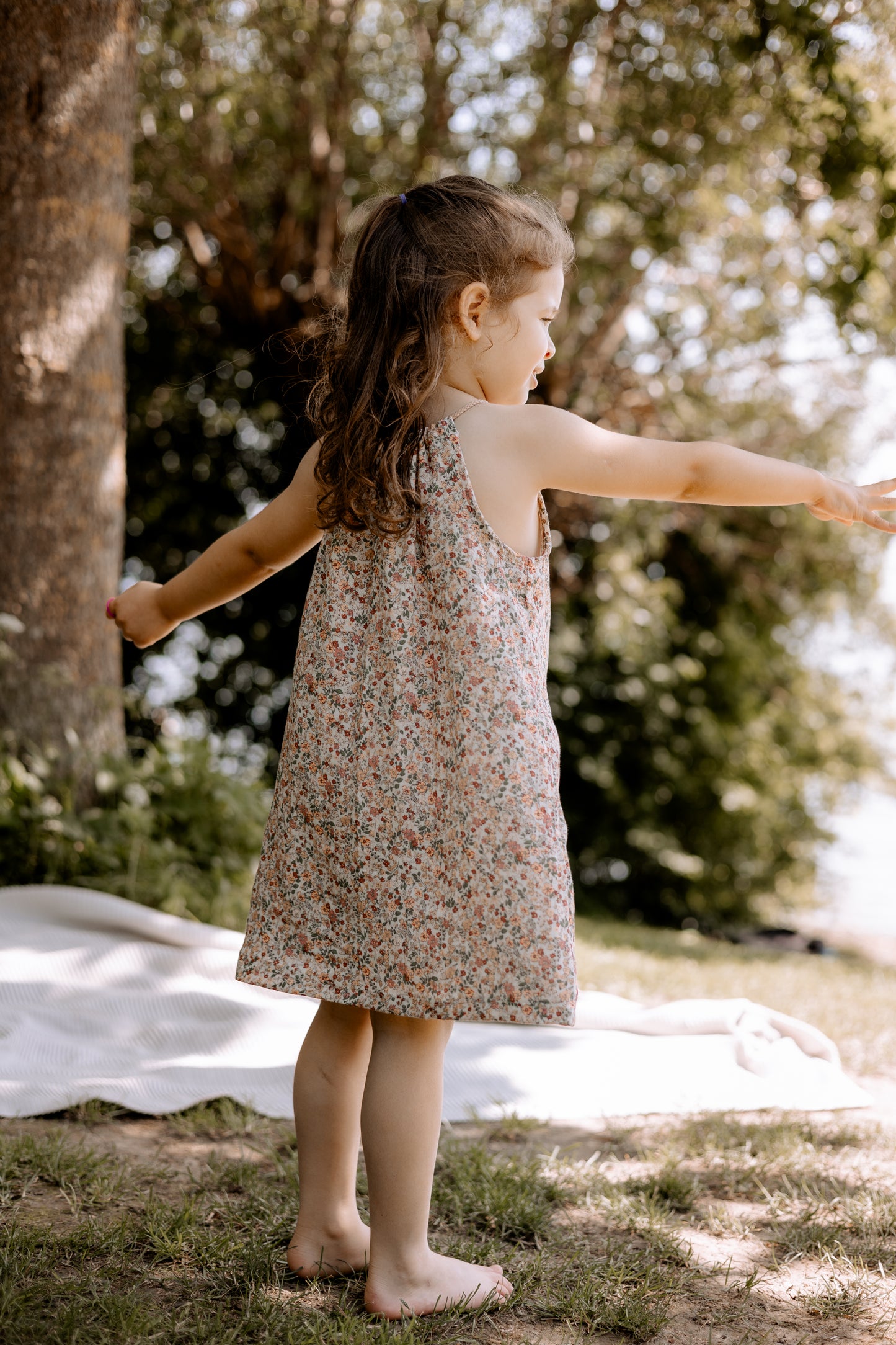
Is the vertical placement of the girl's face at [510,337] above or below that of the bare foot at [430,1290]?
above

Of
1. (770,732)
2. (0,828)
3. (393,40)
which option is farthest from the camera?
(770,732)

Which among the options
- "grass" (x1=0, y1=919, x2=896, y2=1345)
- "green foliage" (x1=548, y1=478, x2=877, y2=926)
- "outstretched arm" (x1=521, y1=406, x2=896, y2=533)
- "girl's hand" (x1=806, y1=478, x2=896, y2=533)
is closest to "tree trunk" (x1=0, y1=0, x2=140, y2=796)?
"grass" (x1=0, y1=919, x2=896, y2=1345)

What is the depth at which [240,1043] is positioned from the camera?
2664mm

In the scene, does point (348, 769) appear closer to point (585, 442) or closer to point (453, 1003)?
point (453, 1003)

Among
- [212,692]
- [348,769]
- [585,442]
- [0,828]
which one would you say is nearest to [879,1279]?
[348,769]

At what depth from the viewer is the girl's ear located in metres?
1.63

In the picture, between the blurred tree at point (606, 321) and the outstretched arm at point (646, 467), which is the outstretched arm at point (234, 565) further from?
the blurred tree at point (606, 321)

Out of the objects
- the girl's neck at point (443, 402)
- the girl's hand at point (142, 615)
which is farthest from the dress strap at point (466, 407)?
the girl's hand at point (142, 615)

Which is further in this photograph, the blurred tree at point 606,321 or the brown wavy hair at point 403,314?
the blurred tree at point 606,321

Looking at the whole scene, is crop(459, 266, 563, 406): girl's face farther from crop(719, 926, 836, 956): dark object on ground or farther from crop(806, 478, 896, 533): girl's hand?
crop(719, 926, 836, 956): dark object on ground

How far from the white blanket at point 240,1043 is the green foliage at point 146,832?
1.34ft

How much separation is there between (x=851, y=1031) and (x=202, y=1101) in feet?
6.49

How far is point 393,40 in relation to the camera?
6707 millimetres

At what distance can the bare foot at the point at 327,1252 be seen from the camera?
5.27 ft
